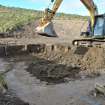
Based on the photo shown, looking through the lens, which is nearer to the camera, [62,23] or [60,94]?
[60,94]

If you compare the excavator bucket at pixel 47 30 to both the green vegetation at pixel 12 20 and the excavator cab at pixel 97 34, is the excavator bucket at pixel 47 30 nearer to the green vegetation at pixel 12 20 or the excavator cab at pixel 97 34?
the excavator cab at pixel 97 34

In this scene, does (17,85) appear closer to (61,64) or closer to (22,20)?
(61,64)

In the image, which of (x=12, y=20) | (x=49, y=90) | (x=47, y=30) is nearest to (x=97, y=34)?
(x=47, y=30)

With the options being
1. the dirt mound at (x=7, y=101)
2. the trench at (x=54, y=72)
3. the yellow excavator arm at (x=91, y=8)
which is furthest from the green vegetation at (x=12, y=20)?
the dirt mound at (x=7, y=101)

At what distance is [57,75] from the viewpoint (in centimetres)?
1998

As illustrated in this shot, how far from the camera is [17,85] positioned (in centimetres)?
1775

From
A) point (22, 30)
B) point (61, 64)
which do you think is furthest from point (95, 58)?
point (22, 30)

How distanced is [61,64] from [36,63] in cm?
166

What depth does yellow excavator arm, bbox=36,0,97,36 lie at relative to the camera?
22773 mm

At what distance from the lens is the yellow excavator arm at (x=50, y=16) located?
22773 millimetres

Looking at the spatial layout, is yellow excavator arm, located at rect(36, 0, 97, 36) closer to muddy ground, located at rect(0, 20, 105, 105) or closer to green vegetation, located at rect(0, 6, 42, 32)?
muddy ground, located at rect(0, 20, 105, 105)

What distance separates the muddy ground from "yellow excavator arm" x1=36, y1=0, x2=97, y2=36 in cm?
196

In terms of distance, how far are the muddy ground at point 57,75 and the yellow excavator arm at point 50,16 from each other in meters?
1.96

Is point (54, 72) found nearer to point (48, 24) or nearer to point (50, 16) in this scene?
point (48, 24)
